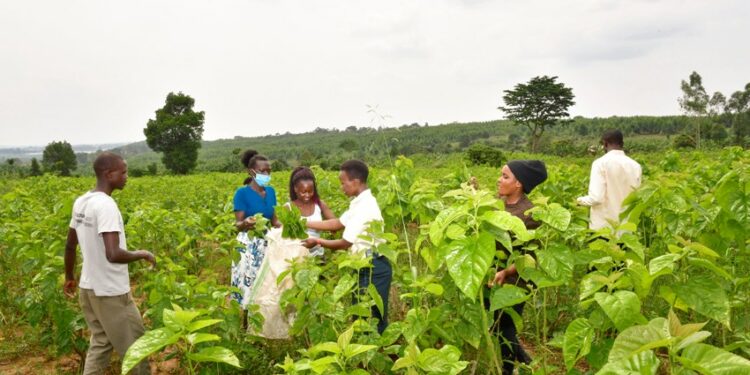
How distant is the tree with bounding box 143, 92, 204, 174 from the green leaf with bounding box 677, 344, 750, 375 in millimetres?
44213

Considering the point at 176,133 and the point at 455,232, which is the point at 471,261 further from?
the point at 176,133

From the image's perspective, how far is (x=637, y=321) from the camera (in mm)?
1401

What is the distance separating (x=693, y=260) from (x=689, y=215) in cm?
132

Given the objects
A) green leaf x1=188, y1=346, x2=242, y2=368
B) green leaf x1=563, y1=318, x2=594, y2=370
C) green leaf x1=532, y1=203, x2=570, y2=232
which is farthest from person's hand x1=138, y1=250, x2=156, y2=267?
green leaf x1=563, y1=318, x2=594, y2=370

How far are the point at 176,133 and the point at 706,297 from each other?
45029 mm

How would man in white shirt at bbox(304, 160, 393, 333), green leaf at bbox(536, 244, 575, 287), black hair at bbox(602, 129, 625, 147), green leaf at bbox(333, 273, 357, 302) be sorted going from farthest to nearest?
black hair at bbox(602, 129, 625, 147) → man in white shirt at bbox(304, 160, 393, 333) → green leaf at bbox(333, 273, 357, 302) → green leaf at bbox(536, 244, 575, 287)

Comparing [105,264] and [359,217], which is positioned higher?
[359,217]

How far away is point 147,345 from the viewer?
1.59 meters

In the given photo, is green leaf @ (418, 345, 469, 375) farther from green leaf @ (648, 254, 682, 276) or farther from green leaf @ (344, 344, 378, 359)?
green leaf @ (648, 254, 682, 276)

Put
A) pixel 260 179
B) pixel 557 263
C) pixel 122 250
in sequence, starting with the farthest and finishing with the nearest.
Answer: pixel 260 179 → pixel 122 250 → pixel 557 263

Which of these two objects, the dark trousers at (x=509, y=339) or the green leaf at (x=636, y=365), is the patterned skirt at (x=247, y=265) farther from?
the green leaf at (x=636, y=365)

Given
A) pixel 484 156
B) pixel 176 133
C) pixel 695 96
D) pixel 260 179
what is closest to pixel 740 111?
pixel 695 96

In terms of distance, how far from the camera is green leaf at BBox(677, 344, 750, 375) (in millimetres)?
985

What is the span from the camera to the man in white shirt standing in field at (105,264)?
2842 mm
